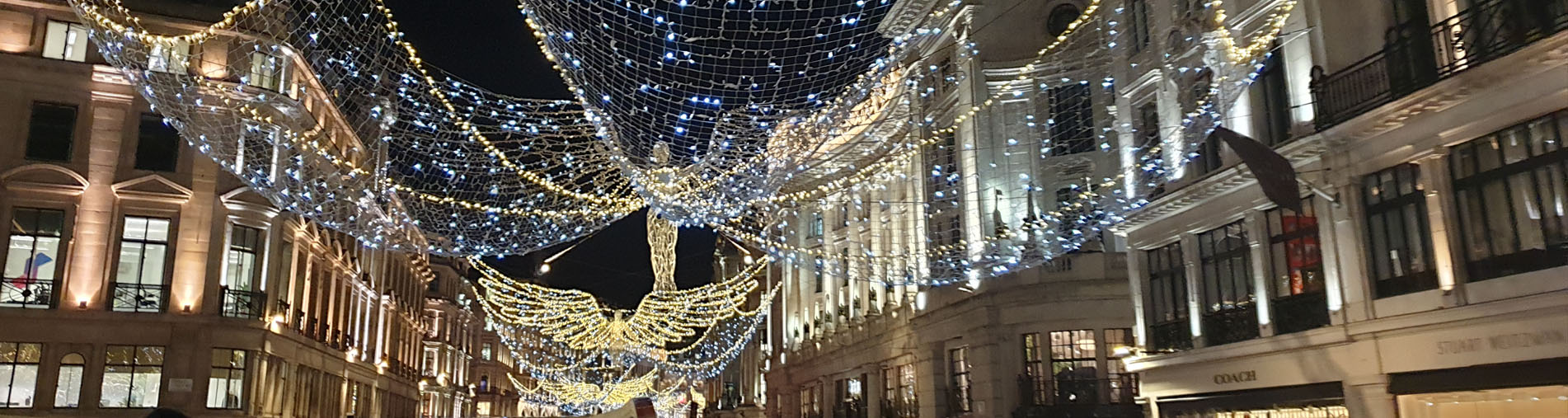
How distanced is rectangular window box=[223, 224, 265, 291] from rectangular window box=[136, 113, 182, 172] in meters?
2.07

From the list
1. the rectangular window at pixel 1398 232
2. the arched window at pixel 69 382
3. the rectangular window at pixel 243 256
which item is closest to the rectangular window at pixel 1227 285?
the rectangular window at pixel 1398 232

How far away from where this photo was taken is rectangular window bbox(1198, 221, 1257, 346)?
1622 centimetres

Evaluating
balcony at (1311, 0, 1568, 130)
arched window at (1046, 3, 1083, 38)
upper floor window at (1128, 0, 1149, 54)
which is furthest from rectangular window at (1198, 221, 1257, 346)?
arched window at (1046, 3, 1083, 38)

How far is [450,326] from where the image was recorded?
60.0m

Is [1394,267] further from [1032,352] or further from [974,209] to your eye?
[974,209]

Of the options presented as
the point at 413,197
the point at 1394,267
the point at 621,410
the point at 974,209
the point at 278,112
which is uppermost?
the point at 278,112

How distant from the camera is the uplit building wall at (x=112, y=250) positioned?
23406 millimetres

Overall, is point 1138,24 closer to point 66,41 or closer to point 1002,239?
point 1002,239

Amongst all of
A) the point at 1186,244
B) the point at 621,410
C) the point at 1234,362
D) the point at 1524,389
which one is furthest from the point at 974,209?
the point at 621,410

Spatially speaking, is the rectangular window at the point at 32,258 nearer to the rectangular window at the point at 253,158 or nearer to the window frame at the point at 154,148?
the window frame at the point at 154,148

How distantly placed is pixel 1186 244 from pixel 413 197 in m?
12.4

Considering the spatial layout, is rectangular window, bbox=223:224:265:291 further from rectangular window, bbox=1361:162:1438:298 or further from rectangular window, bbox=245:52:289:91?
rectangular window, bbox=1361:162:1438:298

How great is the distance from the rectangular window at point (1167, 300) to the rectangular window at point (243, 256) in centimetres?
2095

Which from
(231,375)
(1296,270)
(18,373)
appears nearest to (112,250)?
(18,373)
